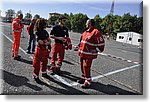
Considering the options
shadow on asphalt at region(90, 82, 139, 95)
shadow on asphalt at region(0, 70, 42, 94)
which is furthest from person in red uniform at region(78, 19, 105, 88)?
shadow on asphalt at region(0, 70, 42, 94)

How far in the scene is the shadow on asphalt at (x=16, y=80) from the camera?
275 cm

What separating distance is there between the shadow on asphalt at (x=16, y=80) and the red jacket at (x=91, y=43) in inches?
28.2

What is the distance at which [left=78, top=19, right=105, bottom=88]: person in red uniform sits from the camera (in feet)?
9.05

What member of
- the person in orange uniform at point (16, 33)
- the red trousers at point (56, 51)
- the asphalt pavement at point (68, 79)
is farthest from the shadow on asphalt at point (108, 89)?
the person in orange uniform at point (16, 33)

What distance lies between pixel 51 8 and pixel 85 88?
1.10m

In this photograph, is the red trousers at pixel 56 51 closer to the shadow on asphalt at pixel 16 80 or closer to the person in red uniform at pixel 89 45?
the person in red uniform at pixel 89 45

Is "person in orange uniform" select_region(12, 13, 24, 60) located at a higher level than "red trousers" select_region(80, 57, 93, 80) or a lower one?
higher

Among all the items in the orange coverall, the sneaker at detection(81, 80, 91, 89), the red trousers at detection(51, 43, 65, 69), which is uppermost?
the orange coverall

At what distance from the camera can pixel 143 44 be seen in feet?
10.4

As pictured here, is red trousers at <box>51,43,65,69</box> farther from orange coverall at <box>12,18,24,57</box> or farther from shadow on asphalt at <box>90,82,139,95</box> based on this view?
orange coverall at <box>12,18,24,57</box>

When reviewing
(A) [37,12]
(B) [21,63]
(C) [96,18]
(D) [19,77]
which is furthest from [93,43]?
(B) [21,63]

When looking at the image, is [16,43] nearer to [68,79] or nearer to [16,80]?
[16,80]

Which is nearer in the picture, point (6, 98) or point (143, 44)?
point (6, 98)

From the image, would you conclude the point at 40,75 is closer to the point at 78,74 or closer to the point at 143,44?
the point at 78,74
